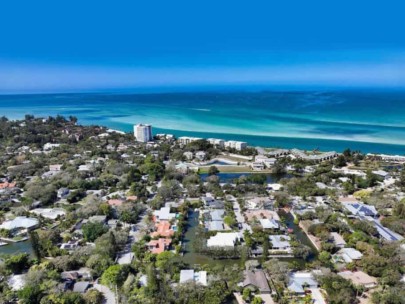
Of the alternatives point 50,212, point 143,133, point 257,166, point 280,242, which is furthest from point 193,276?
point 143,133

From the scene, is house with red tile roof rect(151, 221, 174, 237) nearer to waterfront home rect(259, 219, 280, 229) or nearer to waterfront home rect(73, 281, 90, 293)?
waterfront home rect(73, 281, 90, 293)

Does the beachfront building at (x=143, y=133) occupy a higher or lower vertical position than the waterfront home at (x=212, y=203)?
higher

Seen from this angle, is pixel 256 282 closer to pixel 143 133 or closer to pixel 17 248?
pixel 17 248

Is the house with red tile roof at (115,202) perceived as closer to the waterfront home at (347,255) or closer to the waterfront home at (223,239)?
the waterfront home at (223,239)

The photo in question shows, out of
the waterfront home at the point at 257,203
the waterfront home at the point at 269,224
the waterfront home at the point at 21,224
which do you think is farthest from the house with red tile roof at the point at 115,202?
the waterfront home at the point at 269,224

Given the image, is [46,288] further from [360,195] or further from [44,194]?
[360,195]

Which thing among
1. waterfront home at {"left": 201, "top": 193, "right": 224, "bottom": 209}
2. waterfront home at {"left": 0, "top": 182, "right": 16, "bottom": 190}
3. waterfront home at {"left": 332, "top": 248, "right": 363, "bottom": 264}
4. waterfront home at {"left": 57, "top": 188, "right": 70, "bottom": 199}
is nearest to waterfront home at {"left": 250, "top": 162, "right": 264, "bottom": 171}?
waterfront home at {"left": 201, "top": 193, "right": 224, "bottom": 209}

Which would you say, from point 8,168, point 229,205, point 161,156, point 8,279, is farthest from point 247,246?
point 8,168
